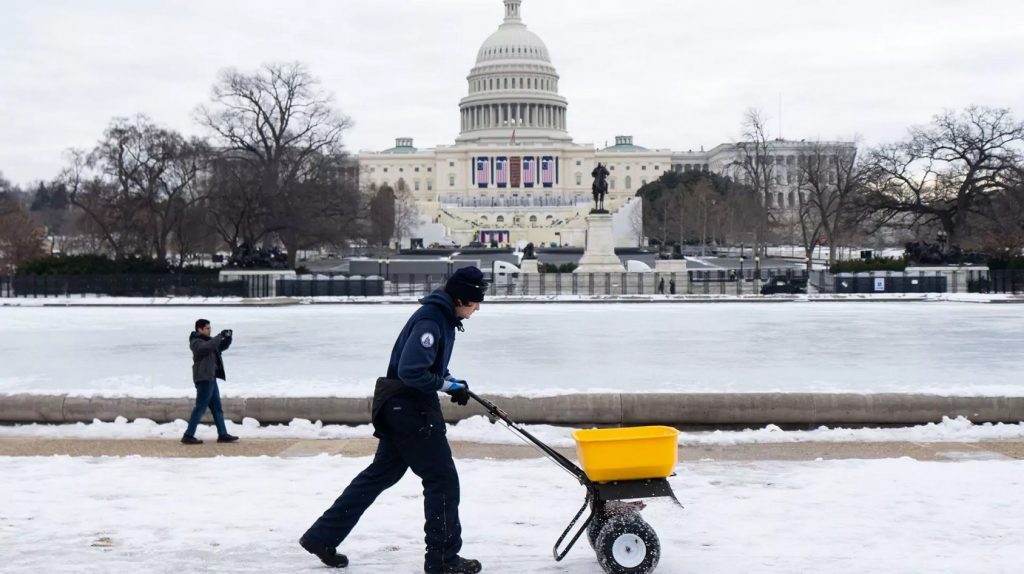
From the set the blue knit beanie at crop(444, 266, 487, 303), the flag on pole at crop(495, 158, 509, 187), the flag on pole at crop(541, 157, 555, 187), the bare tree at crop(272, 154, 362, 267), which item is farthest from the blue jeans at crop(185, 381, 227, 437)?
the flag on pole at crop(541, 157, 555, 187)

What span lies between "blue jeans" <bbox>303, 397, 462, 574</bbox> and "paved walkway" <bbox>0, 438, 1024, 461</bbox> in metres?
3.39

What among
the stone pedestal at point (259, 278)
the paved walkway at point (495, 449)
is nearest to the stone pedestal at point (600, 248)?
the stone pedestal at point (259, 278)

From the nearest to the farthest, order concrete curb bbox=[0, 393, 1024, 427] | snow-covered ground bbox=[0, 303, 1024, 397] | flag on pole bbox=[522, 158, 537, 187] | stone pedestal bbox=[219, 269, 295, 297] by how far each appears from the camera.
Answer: concrete curb bbox=[0, 393, 1024, 427] < snow-covered ground bbox=[0, 303, 1024, 397] < stone pedestal bbox=[219, 269, 295, 297] < flag on pole bbox=[522, 158, 537, 187]

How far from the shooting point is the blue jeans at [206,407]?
34.5 ft

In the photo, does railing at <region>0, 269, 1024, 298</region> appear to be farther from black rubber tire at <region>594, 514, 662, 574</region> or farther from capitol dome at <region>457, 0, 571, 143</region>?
capitol dome at <region>457, 0, 571, 143</region>

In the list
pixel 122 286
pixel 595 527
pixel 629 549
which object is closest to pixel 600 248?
pixel 122 286

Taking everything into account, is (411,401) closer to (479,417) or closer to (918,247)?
(479,417)

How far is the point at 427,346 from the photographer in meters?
6.11

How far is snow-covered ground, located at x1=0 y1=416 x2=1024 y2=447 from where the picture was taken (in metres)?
10.4

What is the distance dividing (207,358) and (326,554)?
4.88 metres

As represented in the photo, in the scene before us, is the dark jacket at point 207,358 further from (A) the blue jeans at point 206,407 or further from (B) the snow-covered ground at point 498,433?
(B) the snow-covered ground at point 498,433

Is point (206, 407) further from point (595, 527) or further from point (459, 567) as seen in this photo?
point (595, 527)

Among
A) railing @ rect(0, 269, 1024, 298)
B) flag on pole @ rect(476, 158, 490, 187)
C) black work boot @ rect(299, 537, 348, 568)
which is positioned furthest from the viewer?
flag on pole @ rect(476, 158, 490, 187)

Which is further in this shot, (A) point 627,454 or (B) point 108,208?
(B) point 108,208
